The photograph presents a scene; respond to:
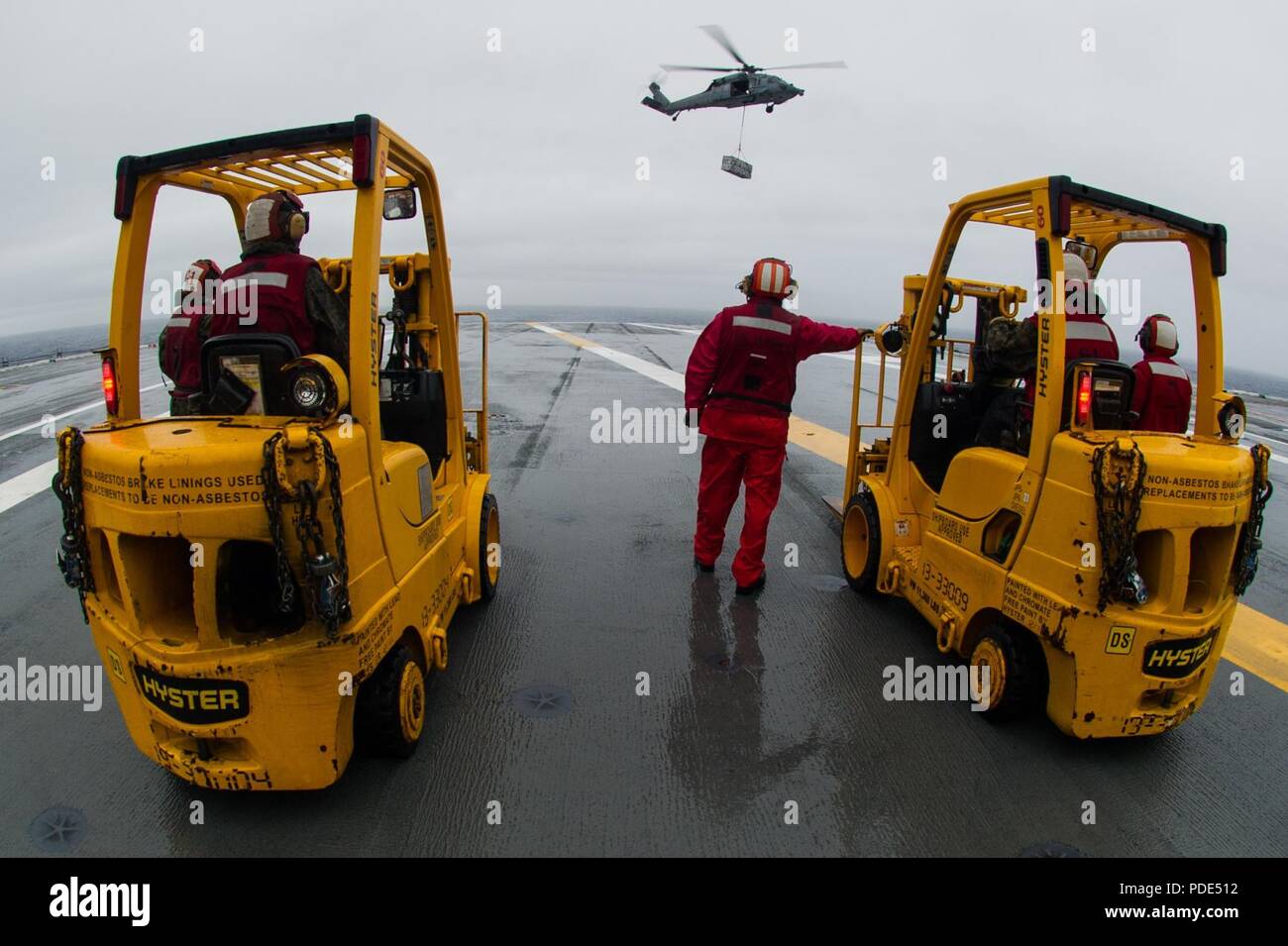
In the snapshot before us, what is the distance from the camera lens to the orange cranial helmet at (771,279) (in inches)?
182

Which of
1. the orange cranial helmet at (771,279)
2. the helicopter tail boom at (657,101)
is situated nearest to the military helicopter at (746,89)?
the helicopter tail boom at (657,101)

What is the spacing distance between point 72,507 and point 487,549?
2.12 meters

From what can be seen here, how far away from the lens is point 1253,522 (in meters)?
3.02

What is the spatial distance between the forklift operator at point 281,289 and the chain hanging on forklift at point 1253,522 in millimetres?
3660

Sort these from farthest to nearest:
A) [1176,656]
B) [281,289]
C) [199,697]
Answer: [281,289] < [1176,656] < [199,697]

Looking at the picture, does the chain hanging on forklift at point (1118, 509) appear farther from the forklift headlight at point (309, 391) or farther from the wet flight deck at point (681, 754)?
the forklift headlight at point (309, 391)

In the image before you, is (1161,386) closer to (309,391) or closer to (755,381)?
(755,381)

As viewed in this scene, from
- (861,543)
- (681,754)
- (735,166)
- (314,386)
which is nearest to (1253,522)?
(861,543)

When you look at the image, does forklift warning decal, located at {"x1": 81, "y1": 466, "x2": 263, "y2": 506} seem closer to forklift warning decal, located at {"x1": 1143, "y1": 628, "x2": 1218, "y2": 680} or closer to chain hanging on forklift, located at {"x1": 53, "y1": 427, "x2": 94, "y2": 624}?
chain hanging on forklift, located at {"x1": 53, "y1": 427, "x2": 94, "y2": 624}

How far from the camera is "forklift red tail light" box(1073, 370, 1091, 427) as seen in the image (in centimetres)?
306

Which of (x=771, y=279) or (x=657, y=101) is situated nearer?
(x=771, y=279)

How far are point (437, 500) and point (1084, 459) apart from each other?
280 cm

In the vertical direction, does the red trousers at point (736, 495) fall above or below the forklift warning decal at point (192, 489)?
below
